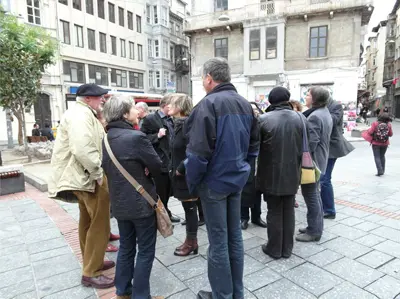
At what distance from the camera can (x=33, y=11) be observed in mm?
21938

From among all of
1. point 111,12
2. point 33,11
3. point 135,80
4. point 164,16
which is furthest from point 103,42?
point 164,16

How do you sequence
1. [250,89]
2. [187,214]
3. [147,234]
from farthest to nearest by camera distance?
1. [250,89]
2. [187,214]
3. [147,234]

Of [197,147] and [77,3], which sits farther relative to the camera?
[77,3]

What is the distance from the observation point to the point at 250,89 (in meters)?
24.7

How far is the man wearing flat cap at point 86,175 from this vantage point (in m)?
2.58

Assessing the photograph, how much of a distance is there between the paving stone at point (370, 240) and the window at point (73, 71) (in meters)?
25.1

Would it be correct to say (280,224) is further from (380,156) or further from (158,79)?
(158,79)

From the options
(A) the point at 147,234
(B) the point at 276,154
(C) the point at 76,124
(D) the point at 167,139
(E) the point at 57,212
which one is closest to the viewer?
(A) the point at 147,234

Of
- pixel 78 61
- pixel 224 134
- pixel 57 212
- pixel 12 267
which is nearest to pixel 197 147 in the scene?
pixel 224 134

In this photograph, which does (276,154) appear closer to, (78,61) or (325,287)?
(325,287)

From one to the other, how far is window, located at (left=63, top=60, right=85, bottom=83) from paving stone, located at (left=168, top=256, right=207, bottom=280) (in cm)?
2453

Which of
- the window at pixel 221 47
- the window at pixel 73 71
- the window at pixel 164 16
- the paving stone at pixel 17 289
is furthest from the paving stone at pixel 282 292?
the window at pixel 164 16

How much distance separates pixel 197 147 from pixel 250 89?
23411 millimetres

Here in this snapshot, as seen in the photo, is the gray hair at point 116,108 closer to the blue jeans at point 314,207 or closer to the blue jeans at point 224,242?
the blue jeans at point 224,242
